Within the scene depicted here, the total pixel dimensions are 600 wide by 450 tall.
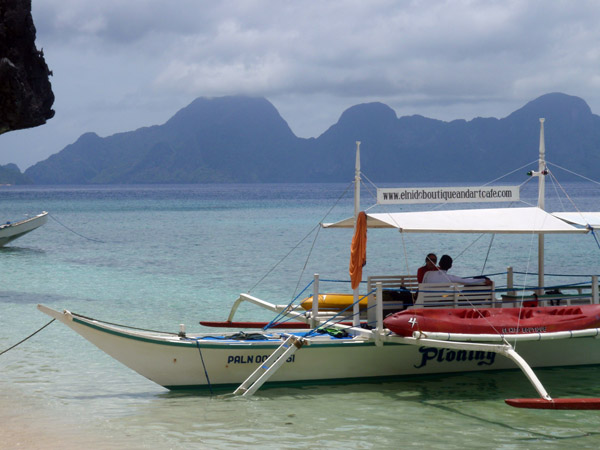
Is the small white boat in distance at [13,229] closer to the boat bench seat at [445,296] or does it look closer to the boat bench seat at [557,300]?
the boat bench seat at [445,296]

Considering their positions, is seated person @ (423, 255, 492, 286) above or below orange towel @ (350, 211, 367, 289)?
below

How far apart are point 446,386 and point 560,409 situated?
6.87 feet

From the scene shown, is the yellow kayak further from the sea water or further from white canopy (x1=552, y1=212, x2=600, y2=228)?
white canopy (x1=552, y1=212, x2=600, y2=228)

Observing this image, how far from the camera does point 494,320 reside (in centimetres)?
1080

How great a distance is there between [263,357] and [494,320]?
3.22m

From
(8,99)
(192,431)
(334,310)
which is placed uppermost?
(8,99)

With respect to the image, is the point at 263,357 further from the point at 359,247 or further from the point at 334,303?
the point at 334,303

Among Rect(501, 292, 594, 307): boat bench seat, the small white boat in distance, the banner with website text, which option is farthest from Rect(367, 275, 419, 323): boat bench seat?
the small white boat in distance

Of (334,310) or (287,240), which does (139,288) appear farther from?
(287,240)

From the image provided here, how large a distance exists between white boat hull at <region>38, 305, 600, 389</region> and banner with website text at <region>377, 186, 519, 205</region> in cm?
205

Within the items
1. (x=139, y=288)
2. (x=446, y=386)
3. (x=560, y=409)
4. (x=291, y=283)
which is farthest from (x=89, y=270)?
(x=560, y=409)

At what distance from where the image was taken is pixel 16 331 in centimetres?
1608

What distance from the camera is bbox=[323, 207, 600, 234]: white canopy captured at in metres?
11.1

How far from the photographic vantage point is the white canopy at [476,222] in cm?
1105
